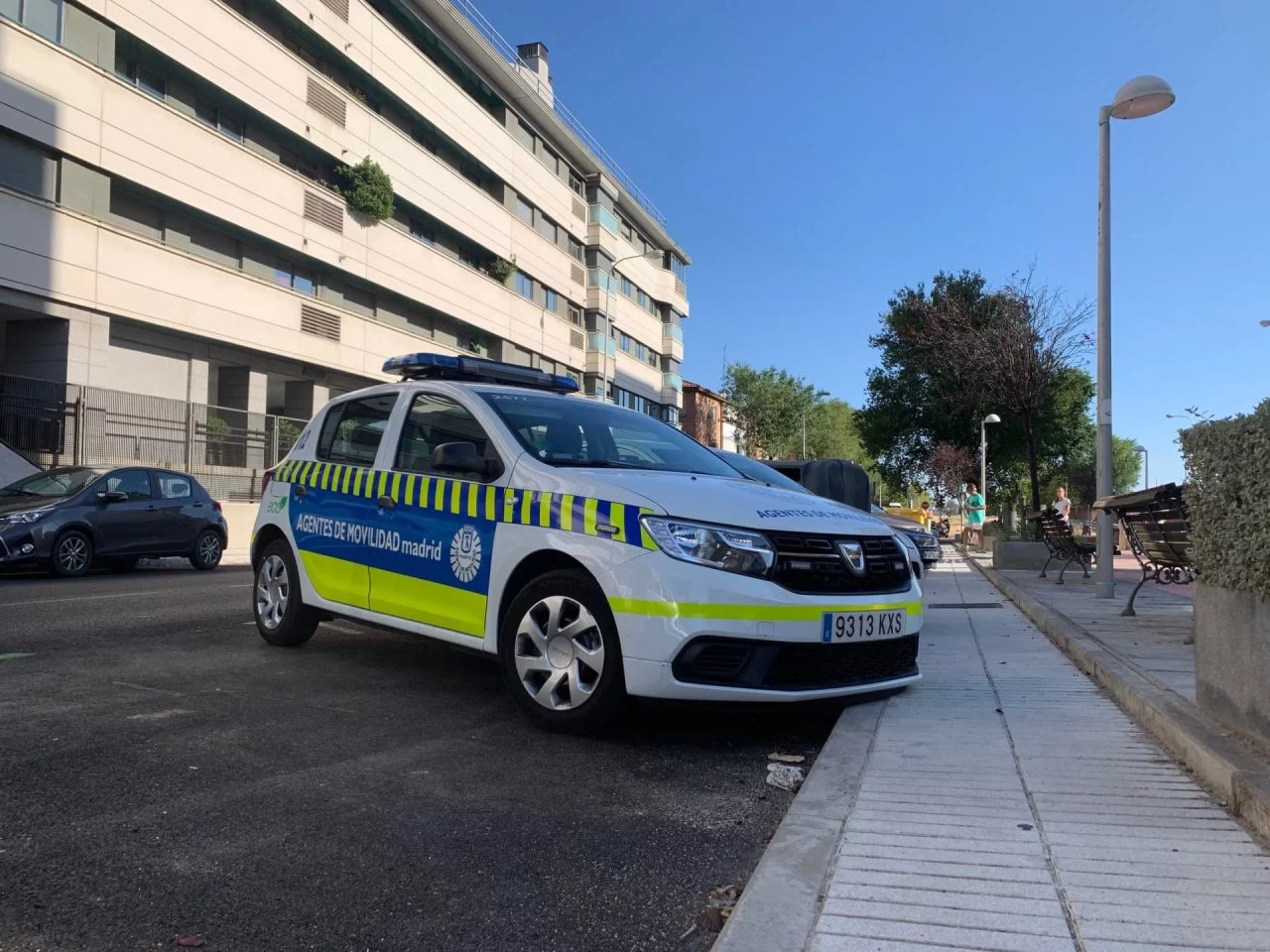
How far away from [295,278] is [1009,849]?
87.6 feet

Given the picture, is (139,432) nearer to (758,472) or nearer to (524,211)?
(758,472)

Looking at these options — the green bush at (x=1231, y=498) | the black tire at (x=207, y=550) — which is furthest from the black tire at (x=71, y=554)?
the green bush at (x=1231, y=498)

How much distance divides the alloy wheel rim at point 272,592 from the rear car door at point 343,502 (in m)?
0.34

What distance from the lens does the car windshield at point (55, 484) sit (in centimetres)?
1217

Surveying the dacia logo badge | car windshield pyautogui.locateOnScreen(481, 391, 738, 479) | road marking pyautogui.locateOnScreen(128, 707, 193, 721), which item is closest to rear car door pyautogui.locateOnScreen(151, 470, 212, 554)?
road marking pyautogui.locateOnScreen(128, 707, 193, 721)

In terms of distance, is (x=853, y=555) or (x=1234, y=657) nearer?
(x=1234, y=657)

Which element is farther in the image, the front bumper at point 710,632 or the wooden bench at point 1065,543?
the wooden bench at point 1065,543

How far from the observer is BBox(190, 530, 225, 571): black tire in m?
14.0

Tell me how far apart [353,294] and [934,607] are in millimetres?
23236

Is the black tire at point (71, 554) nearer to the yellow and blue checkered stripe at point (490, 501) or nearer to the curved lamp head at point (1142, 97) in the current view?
the yellow and blue checkered stripe at point (490, 501)

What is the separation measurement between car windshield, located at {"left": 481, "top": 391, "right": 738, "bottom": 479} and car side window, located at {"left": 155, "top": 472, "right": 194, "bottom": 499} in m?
10.1

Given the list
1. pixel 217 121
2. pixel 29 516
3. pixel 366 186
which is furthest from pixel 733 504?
pixel 366 186

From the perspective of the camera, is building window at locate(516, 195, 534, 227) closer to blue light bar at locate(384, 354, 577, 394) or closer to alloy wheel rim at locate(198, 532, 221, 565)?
alloy wheel rim at locate(198, 532, 221, 565)

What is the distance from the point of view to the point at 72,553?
469 inches
